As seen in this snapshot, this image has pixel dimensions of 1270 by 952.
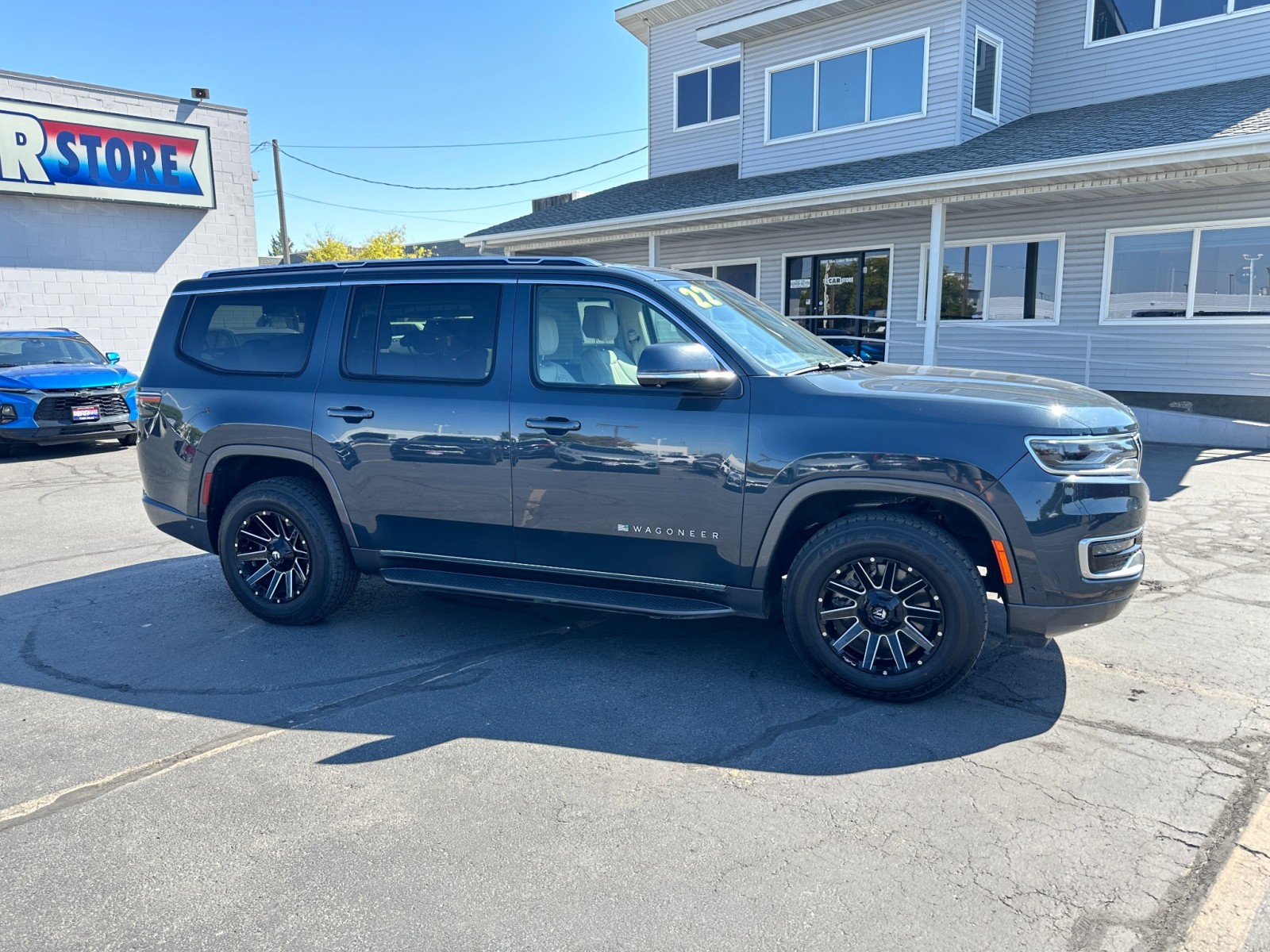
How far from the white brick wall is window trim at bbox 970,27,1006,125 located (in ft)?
49.8

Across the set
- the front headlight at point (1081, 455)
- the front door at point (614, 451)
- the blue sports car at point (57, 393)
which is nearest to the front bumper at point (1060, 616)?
the front headlight at point (1081, 455)

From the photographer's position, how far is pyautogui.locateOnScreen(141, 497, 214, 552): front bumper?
5254 mm

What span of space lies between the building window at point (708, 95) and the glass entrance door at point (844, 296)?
158 inches

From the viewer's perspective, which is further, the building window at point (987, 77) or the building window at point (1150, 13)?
the building window at point (987, 77)

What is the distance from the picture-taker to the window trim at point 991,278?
13539 millimetres

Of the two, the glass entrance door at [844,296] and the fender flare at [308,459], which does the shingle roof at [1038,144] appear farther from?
the fender flare at [308,459]

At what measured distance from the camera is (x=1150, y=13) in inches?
538

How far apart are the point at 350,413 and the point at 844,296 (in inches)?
501

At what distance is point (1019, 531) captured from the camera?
3.70 m

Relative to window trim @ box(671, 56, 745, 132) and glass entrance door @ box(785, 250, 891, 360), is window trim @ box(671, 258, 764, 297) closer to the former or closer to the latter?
glass entrance door @ box(785, 250, 891, 360)

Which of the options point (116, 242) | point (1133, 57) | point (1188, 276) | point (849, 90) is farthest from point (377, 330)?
point (116, 242)

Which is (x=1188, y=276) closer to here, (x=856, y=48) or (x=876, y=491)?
(x=856, y=48)

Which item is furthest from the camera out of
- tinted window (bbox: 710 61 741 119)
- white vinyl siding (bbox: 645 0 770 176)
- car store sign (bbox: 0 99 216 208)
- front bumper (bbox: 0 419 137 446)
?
white vinyl siding (bbox: 645 0 770 176)

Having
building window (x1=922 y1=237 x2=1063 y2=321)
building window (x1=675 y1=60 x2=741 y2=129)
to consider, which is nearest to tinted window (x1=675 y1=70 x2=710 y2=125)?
building window (x1=675 y1=60 x2=741 y2=129)
